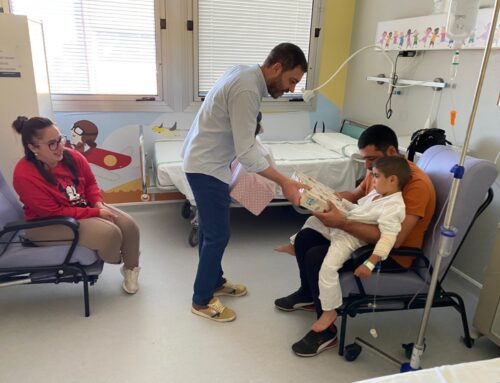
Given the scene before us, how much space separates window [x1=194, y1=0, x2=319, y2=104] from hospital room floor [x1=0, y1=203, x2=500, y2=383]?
6.05 ft

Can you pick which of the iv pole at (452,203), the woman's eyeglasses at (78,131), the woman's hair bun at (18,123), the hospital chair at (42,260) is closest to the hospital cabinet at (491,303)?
the iv pole at (452,203)

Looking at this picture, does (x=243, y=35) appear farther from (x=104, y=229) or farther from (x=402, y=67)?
(x=104, y=229)

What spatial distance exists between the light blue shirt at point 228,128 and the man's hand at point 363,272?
0.61 metres

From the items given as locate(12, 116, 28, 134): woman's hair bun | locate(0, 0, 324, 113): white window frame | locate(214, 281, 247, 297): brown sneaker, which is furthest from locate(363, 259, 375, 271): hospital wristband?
locate(0, 0, 324, 113): white window frame

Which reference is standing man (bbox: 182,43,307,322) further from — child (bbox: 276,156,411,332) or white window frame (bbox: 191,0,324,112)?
white window frame (bbox: 191,0,324,112)

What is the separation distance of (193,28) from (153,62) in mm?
447

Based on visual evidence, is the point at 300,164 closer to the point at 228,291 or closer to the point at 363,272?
the point at 228,291

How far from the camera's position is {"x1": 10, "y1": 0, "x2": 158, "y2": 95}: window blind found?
3.08m

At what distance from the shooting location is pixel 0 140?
257 cm

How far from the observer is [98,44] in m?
3.23

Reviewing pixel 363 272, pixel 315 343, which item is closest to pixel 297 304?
pixel 315 343

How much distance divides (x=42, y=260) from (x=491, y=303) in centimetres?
224

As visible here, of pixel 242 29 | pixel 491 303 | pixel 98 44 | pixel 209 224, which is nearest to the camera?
pixel 491 303

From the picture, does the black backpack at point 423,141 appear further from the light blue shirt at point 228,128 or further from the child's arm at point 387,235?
the light blue shirt at point 228,128
